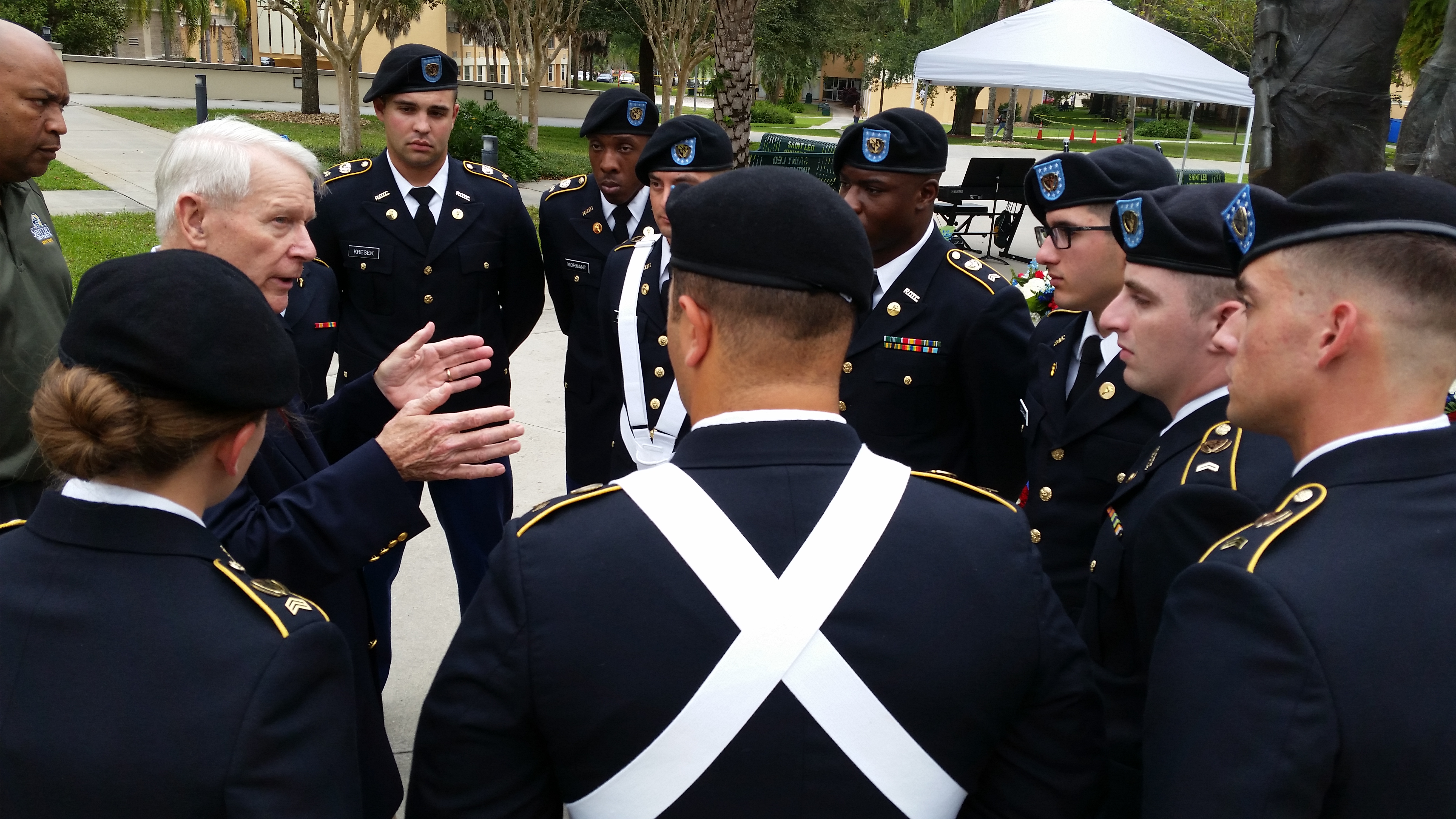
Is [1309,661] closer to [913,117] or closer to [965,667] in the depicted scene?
[965,667]

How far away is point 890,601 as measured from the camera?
142 cm

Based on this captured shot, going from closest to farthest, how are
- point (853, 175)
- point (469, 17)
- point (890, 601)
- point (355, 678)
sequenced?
point (890, 601)
point (355, 678)
point (853, 175)
point (469, 17)

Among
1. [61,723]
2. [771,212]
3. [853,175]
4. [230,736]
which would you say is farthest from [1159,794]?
[853,175]

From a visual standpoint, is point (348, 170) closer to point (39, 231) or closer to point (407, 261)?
point (407, 261)

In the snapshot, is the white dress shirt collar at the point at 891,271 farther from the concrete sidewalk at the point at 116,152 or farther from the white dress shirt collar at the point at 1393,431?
the concrete sidewalk at the point at 116,152

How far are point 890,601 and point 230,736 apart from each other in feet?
2.87

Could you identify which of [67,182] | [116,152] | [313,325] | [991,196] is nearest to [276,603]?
[313,325]

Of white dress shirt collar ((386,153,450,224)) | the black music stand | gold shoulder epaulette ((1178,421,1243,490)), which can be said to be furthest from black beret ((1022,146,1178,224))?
the black music stand

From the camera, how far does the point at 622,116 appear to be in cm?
474

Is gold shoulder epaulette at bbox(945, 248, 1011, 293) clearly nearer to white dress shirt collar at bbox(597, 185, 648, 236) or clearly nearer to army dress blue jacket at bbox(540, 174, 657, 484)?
army dress blue jacket at bbox(540, 174, 657, 484)

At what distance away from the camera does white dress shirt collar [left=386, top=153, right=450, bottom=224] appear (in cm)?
437

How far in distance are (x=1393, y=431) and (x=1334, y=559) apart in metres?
0.22

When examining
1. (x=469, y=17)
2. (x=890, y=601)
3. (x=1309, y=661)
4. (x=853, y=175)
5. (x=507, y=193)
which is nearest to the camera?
(x=1309, y=661)

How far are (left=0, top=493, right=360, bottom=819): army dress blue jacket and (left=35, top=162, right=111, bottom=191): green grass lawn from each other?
1309 centimetres
